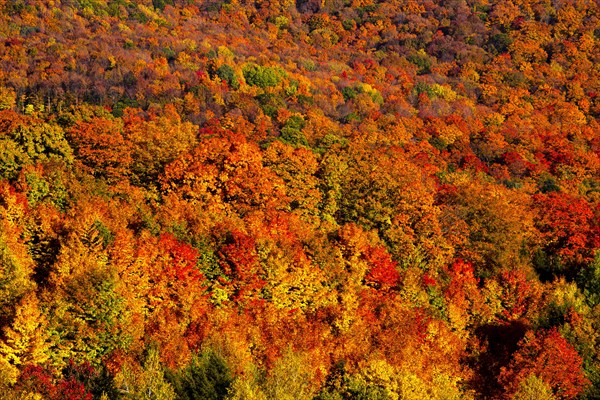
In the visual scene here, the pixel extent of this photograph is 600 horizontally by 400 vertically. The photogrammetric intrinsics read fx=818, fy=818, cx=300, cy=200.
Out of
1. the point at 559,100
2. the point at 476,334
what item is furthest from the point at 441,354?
the point at 559,100

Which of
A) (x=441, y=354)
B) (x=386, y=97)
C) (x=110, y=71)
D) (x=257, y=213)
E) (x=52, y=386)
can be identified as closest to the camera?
(x=52, y=386)

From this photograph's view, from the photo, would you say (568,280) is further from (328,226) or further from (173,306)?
(173,306)

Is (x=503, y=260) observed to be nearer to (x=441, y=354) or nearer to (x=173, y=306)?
(x=441, y=354)

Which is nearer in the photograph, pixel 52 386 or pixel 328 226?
pixel 52 386

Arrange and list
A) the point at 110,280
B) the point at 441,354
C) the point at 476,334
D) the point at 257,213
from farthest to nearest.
Answer: the point at 257,213 → the point at 476,334 → the point at 441,354 → the point at 110,280

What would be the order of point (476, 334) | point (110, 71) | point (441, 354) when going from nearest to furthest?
point (441, 354)
point (476, 334)
point (110, 71)

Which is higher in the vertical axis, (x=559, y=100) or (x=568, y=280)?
(x=568, y=280)

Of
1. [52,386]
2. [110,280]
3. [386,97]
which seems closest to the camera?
[52,386]

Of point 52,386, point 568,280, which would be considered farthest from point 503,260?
point 52,386

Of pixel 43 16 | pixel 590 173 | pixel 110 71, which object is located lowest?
pixel 43 16
